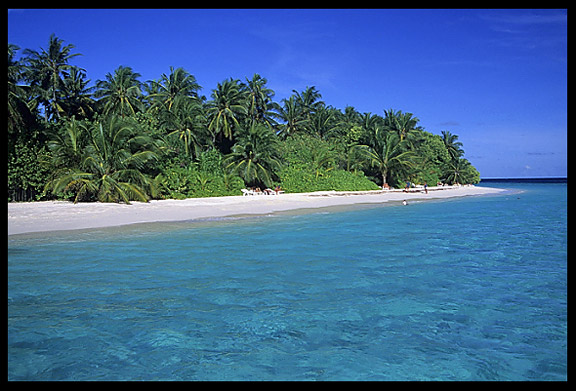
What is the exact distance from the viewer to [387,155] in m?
42.4

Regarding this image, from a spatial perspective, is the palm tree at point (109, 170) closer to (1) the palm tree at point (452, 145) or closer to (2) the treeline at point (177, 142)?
(2) the treeline at point (177, 142)

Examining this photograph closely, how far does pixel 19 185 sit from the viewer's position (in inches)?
886

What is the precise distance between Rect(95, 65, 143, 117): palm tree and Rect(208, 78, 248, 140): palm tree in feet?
22.5

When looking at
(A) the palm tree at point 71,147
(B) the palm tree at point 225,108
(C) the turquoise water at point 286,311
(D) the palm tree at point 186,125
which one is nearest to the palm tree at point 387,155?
(B) the palm tree at point 225,108

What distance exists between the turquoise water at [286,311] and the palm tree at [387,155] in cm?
3151

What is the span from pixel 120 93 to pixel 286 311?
36.9 meters

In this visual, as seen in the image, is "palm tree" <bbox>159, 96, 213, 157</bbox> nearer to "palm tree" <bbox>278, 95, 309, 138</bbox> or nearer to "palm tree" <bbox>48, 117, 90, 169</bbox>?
"palm tree" <bbox>48, 117, 90, 169</bbox>

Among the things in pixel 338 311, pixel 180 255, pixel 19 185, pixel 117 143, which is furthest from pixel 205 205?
pixel 338 311

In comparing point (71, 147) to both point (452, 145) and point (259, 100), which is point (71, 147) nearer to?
point (259, 100)

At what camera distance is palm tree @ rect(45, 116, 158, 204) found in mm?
21344

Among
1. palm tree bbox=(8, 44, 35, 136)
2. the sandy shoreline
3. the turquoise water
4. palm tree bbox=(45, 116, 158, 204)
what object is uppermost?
palm tree bbox=(8, 44, 35, 136)

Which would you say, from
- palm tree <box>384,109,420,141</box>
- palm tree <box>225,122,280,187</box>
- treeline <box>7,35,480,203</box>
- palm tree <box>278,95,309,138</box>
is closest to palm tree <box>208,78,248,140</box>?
treeline <box>7,35,480,203</box>

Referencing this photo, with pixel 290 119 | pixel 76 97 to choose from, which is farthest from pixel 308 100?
pixel 76 97
